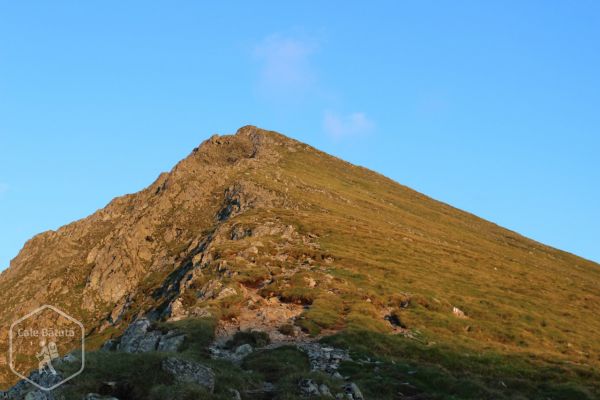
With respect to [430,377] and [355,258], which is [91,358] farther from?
[355,258]

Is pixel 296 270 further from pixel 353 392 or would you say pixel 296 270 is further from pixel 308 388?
pixel 308 388

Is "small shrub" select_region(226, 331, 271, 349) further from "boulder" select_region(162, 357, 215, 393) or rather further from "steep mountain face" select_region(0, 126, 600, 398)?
"boulder" select_region(162, 357, 215, 393)

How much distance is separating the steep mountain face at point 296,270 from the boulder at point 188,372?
1783 cm

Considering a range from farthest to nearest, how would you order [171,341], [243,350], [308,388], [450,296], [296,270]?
[450,296] < [296,270] < [171,341] < [243,350] < [308,388]

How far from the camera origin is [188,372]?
20.4m

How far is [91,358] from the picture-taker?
22953 millimetres

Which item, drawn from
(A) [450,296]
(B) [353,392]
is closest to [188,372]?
(B) [353,392]

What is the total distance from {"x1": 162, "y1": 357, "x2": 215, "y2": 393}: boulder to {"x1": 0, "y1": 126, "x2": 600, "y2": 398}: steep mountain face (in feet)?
58.5

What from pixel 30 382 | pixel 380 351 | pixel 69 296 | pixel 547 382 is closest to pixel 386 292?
pixel 380 351

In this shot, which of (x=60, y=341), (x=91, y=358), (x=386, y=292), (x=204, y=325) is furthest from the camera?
(x=60, y=341)

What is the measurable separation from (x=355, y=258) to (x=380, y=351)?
27.9m

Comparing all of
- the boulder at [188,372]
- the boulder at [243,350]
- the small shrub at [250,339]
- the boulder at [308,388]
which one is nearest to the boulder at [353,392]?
the boulder at [308,388]

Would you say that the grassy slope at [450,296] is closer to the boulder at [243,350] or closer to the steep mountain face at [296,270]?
the steep mountain face at [296,270]

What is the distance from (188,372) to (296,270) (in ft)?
120
